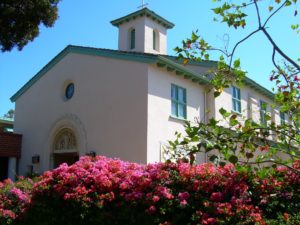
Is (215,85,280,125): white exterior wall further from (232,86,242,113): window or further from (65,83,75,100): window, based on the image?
(65,83,75,100): window

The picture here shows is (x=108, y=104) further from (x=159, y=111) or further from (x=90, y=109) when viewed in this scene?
(x=159, y=111)

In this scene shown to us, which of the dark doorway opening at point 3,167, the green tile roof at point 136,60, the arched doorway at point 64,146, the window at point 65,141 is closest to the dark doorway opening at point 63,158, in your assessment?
the arched doorway at point 64,146

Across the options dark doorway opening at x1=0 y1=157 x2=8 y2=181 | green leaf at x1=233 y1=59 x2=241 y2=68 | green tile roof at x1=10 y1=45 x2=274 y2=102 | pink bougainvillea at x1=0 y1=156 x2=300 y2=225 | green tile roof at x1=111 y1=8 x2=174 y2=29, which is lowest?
pink bougainvillea at x1=0 y1=156 x2=300 y2=225

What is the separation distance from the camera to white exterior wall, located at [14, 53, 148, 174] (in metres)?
14.7

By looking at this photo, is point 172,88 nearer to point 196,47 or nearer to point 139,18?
point 139,18

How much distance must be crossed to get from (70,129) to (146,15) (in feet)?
28.7

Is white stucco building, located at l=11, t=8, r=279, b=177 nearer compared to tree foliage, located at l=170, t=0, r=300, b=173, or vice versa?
tree foliage, located at l=170, t=0, r=300, b=173

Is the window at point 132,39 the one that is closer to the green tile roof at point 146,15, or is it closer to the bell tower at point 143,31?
the bell tower at point 143,31

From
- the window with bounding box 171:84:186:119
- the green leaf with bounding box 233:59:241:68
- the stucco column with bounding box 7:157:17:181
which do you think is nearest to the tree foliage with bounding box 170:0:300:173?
the green leaf with bounding box 233:59:241:68

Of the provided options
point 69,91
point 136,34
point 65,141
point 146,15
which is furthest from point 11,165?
point 146,15

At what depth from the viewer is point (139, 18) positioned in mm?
22641

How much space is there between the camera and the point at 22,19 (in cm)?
1417

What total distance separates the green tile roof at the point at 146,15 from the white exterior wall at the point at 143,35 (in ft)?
0.62

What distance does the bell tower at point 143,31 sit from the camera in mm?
22281
